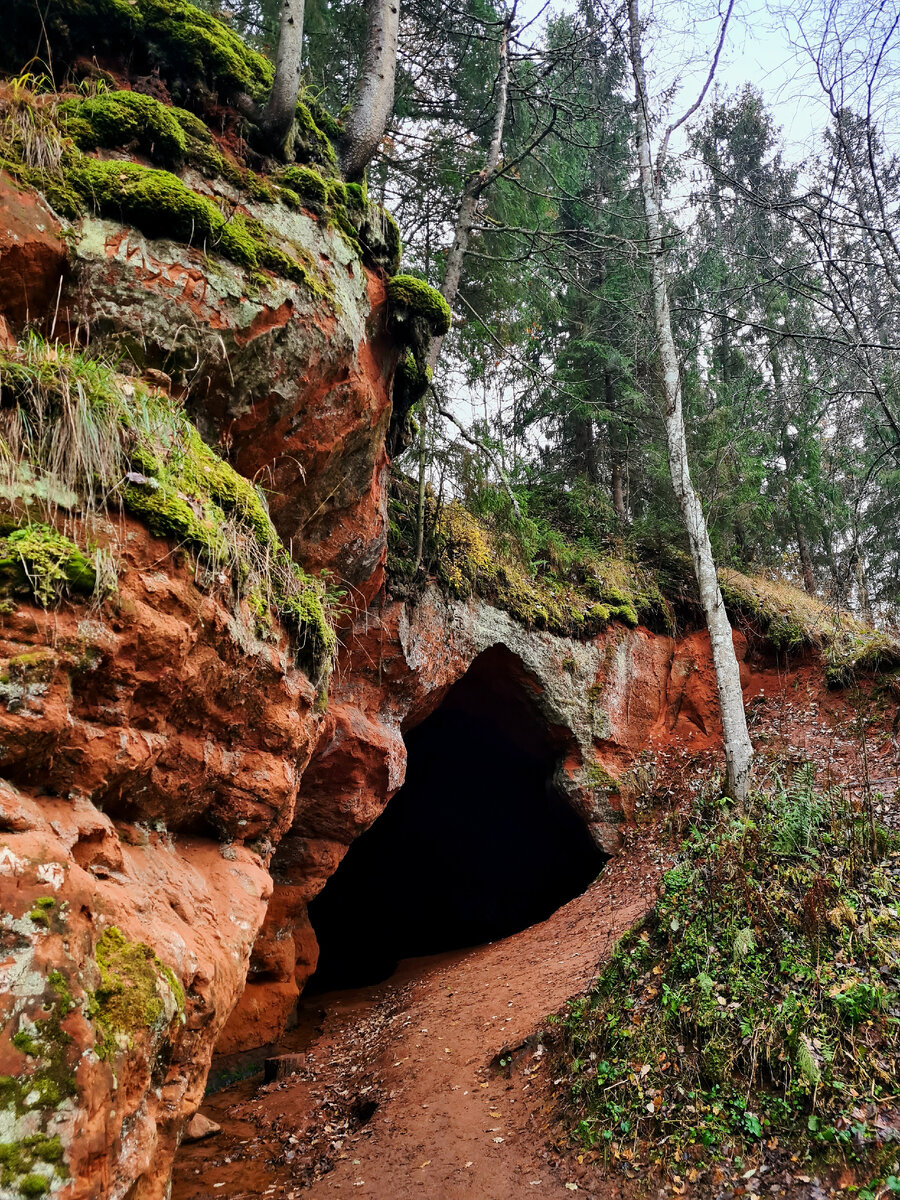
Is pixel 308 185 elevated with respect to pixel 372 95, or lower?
lower

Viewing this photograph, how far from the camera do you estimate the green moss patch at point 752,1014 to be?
158 inches

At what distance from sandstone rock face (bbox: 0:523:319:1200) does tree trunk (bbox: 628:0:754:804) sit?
6.77 metres

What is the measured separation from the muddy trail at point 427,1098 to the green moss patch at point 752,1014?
50cm

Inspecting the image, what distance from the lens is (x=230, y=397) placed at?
506 centimetres

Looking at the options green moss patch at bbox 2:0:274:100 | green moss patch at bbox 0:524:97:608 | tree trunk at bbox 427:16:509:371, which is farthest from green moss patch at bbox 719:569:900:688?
green moss patch at bbox 0:524:97:608

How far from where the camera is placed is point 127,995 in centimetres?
258

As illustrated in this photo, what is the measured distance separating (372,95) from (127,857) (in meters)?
8.31

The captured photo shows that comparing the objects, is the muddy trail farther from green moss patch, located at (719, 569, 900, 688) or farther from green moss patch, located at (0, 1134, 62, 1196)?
green moss patch, located at (719, 569, 900, 688)

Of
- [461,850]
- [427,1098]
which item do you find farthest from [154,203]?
[461,850]

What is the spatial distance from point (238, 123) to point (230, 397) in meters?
2.88

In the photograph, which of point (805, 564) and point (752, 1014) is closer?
point (752, 1014)

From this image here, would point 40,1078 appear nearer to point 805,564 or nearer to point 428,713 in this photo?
point 428,713

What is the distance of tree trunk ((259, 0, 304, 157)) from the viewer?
212 inches

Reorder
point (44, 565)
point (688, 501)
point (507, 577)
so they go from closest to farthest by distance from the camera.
Answer: 1. point (44, 565)
2. point (688, 501)
3. point (507, 577)
